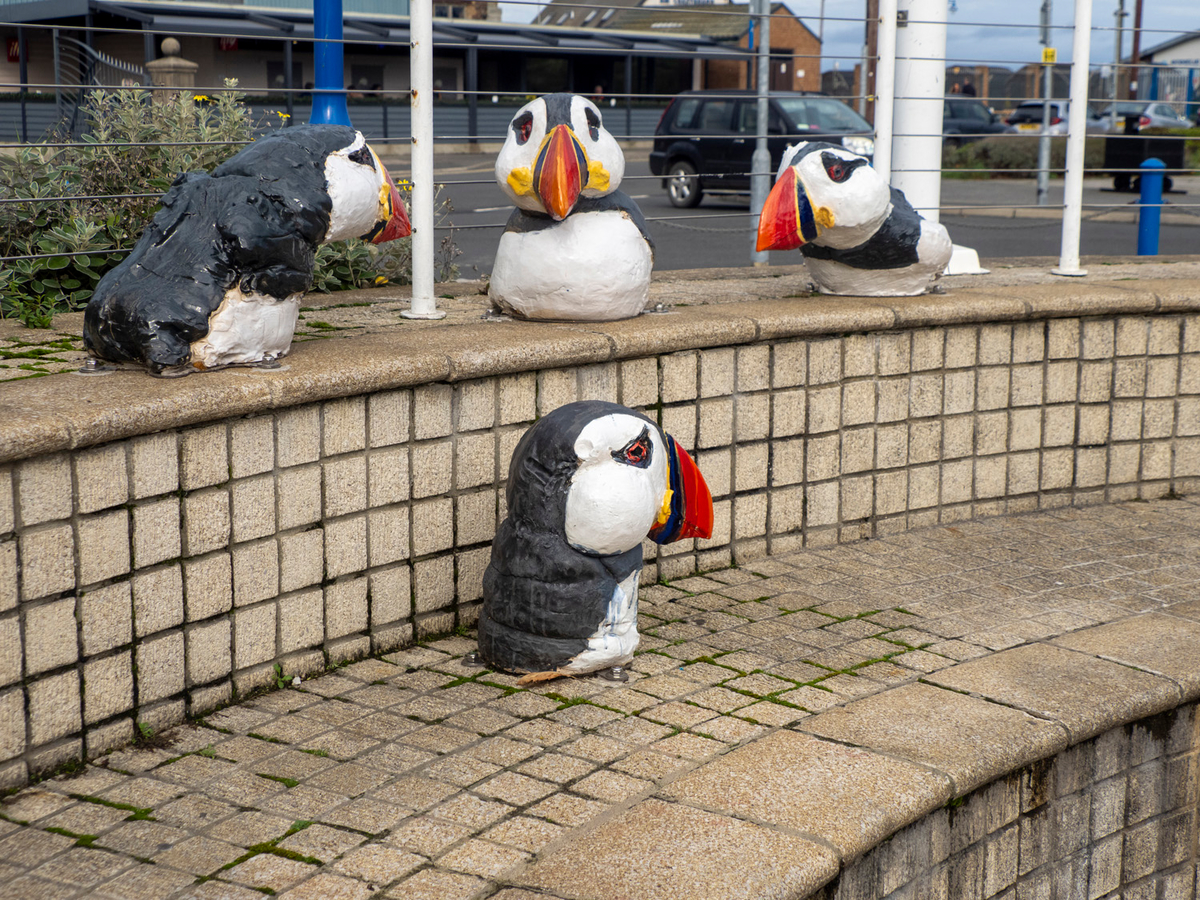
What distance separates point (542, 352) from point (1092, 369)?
269 cm

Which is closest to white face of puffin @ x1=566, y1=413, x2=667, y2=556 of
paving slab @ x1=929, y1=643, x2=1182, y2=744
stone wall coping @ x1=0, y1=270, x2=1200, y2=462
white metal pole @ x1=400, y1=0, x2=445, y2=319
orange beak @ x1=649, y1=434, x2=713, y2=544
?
orange beak @ x1=649, y1=434, x2=713, y2=544

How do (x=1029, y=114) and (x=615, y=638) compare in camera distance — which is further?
(x=1029, y=114)

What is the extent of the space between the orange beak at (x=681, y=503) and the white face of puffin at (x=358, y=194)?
1.13 meters

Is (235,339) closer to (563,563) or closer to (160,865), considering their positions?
(563,563)

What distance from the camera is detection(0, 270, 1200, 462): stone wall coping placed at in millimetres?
2941

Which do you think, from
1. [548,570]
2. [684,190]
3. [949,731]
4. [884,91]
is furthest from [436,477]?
[684,190]

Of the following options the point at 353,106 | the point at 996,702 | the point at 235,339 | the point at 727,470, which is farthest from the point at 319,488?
the point at 353,106

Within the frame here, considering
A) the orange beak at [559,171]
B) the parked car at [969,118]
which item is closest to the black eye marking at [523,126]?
the orange beak at [559,171]

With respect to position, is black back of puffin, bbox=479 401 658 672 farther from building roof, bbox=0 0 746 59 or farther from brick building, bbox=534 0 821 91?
building roof, bbox=0 0 746 59

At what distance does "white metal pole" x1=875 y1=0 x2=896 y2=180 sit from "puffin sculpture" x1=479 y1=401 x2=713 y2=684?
2.73m

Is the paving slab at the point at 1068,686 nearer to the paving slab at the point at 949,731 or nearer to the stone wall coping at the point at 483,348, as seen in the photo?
the paving slab at the point at 949,731

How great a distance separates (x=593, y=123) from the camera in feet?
13.8

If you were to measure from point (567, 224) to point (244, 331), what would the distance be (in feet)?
4.43

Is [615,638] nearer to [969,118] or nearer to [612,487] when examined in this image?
[612,487]
